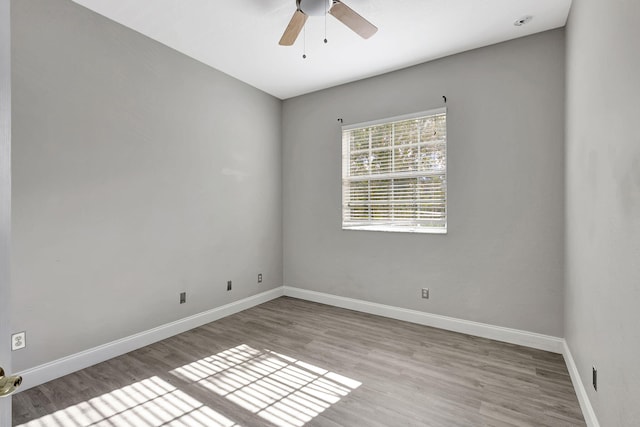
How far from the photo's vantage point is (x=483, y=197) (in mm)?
3119

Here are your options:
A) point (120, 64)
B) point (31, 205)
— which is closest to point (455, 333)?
point (31, 205)

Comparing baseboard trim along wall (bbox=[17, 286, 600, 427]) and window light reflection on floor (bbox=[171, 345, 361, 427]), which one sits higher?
baseboard trim along wall (bbox=[17, 286, 600, 427])

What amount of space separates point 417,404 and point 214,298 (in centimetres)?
246

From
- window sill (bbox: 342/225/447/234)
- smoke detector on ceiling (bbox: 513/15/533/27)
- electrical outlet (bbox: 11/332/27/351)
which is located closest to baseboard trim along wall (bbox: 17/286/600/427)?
electrical outlet (bbox: 11/332/27/351)

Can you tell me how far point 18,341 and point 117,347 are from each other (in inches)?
27.3

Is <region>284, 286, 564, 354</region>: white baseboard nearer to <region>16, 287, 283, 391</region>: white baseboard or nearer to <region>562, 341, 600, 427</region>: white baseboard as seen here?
<region>562, 341, 600, 427</region>: white baseboard

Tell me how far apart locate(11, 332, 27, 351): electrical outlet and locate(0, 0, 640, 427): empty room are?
0.02 m

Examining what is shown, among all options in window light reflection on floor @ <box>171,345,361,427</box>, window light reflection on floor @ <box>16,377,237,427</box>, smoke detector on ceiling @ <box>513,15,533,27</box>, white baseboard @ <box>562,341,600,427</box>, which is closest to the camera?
white baseboard @ <box>562,341,600,427</box>

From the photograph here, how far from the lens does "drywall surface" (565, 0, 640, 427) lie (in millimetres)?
1266

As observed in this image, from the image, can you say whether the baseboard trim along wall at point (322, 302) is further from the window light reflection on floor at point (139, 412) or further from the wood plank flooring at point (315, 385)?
the window light reflection on floor at point (139, 412)

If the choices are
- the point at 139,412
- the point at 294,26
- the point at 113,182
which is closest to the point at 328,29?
the point at 294,26

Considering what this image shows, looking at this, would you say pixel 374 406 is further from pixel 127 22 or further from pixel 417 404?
pixel 127 22

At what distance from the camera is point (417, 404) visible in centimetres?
208

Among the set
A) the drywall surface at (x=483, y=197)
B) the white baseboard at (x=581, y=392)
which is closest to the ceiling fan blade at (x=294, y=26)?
the drywall surface at (x=483, y=197)
